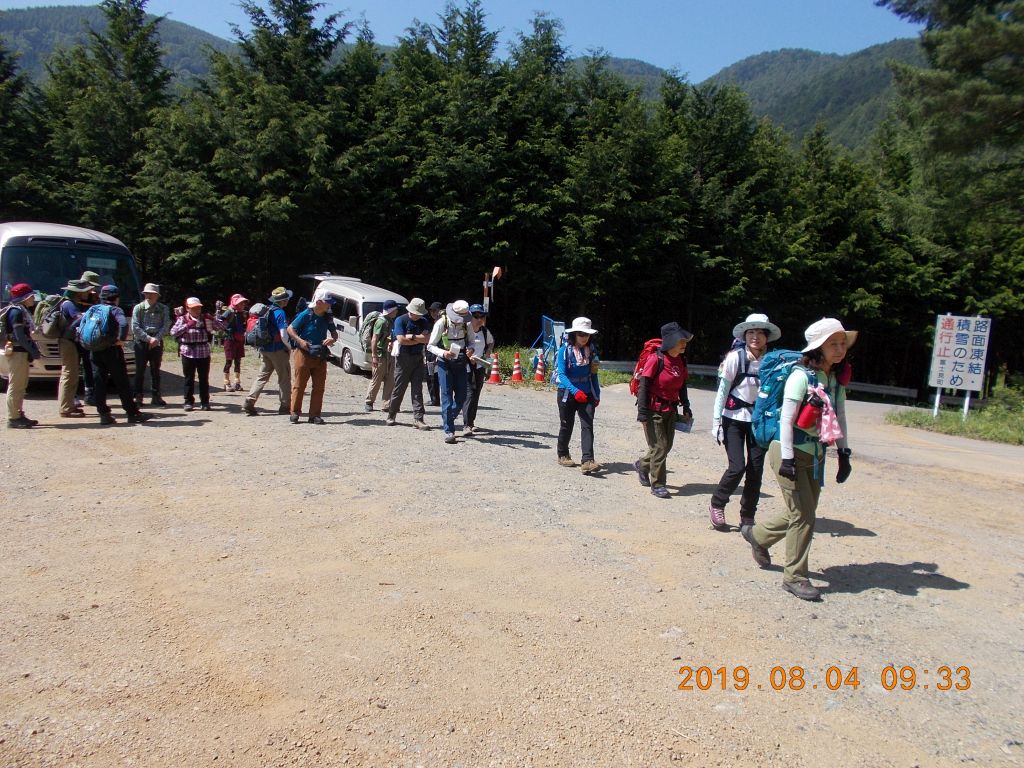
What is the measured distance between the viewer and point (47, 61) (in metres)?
28.9

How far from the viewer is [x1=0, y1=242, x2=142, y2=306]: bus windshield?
39.0 ft

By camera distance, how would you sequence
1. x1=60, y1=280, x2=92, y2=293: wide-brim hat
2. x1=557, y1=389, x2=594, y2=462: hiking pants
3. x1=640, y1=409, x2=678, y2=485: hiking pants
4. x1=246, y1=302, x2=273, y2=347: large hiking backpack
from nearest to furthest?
1. x1=640, y1=409, x2=678, y2=485: hiking pants
2. x1=557, y1=389, x2=594, y2=462: hiking pants
3. x1=60, y1=280, x2=92, y2=293: wide-brim hat
4. x1=246, y1=302, x2=273, y2=347: large hiking backpack

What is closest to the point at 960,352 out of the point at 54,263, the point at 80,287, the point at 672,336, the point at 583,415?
the point at 583,415

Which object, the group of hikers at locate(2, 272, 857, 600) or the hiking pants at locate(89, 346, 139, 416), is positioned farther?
the hiking pants at locate(89, 346, 139, 416)

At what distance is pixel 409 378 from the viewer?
9.91m

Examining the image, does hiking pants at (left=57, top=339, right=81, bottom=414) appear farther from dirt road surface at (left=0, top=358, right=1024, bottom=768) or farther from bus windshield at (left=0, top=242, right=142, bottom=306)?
bus windshield at (left=0, top=242, right=142, bottom=306)

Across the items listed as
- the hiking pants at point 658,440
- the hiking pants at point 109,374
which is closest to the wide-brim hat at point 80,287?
the hiking pants at point 109,374

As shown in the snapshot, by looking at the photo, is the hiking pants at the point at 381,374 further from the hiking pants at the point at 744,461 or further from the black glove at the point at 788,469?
the black glove at the point at 788,469

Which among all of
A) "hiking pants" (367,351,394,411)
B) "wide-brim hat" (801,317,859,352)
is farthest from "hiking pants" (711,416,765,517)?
"hiking pants" (367,351,394,411)

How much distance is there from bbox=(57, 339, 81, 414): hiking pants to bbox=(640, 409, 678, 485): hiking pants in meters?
7.56

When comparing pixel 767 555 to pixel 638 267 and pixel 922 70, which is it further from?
pixel 638 267

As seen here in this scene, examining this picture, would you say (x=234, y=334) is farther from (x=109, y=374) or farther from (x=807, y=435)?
(x=807, y=435)

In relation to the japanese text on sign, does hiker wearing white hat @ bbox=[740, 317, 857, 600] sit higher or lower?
lower

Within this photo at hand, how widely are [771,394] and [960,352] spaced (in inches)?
482
